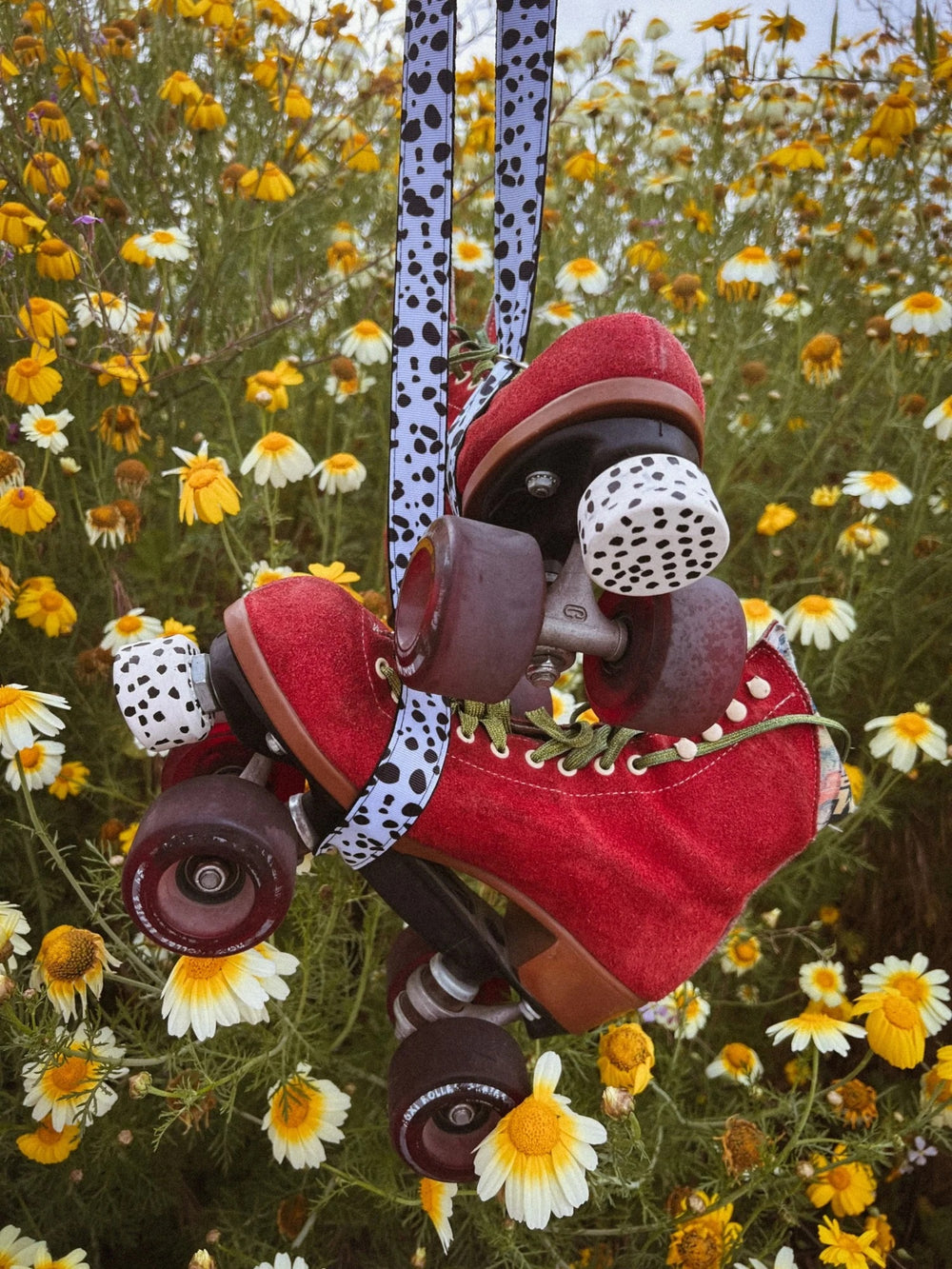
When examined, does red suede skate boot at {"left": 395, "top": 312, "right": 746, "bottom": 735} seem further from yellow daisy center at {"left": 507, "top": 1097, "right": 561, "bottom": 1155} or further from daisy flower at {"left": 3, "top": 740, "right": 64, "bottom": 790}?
daisy flower at {"left": 3, "top": 740, "right": 64, "bottom": 790}

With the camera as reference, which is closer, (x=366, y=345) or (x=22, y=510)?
(x=22, y=510)

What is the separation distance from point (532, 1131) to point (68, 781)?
529 mm

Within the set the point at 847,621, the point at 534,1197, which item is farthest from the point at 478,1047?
the point at 847,621

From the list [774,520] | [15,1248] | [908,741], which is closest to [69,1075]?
[15,1248]

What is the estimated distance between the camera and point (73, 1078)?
2.07ft

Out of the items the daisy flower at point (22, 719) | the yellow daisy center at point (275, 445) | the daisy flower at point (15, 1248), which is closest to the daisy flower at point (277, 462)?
the yellow daisy center at point (275, 445)

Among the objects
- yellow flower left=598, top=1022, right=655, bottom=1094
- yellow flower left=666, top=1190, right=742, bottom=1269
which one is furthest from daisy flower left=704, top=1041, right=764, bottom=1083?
yellow flower left=598, top=1022, right=655, bottom=1094

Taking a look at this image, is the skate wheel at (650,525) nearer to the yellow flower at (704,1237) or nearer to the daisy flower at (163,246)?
the yellow flower at (704,1237)

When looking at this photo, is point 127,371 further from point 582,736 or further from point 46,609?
point 582,736

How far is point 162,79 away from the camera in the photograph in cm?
125

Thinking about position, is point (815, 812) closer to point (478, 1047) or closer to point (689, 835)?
point (689, 835)

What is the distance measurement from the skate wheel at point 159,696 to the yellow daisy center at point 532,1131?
28cm

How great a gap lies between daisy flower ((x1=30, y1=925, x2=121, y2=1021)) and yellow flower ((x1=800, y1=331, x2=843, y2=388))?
41.9 inches

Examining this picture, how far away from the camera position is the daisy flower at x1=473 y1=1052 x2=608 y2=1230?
1.70ft
